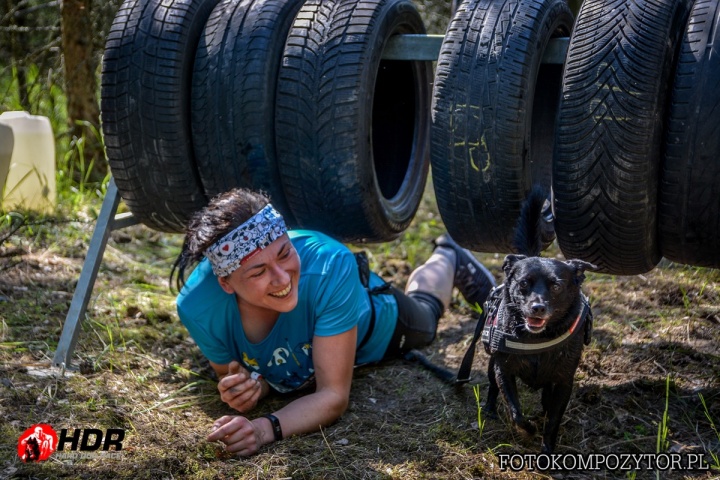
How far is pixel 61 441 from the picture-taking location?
132 inches

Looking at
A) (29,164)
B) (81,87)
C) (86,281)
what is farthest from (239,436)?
(81,87)

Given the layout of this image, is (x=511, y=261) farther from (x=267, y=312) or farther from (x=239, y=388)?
(x=239, y=388)

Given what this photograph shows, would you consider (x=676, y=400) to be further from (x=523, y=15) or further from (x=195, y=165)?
(x=195, y=165)

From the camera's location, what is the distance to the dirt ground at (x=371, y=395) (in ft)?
10.6

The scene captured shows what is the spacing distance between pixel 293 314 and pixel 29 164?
3.63 meters

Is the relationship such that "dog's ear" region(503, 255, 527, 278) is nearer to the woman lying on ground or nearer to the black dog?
the black dog

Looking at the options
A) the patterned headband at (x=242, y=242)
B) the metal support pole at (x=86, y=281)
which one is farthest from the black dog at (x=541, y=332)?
the metal support pole at (x=86, y=281)

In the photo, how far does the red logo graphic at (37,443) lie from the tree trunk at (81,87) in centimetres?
363

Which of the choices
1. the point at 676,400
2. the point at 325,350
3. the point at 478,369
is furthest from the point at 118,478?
the point at 676,400

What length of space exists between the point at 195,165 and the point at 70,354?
1081 millimetres

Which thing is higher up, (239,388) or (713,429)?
(239,388)

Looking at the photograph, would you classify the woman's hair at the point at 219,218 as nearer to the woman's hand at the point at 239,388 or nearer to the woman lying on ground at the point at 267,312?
the woman lying on ground at the point at 267,312

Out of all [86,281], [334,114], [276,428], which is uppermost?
[334,114]

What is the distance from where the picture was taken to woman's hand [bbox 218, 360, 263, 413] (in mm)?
3369
